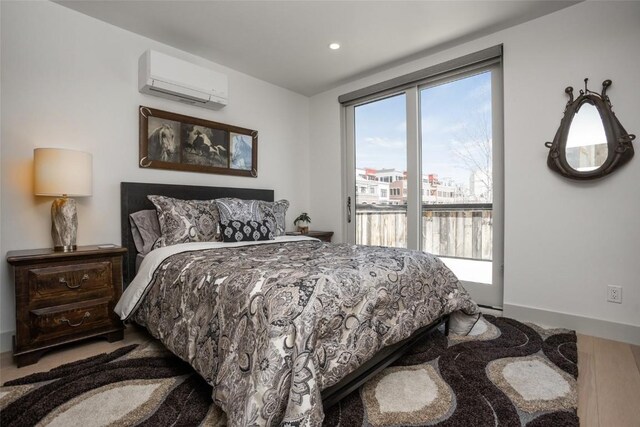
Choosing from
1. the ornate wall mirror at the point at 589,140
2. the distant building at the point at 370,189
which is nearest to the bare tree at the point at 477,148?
the ornate wall mirror at the point at 589,140

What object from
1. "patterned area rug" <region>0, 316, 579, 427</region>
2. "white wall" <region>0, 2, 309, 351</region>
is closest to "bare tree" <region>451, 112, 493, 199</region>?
"patterned area rug" <region>0, 316, 579, 427</region>

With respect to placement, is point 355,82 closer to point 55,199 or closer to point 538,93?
point 538,93

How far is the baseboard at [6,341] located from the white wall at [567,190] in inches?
A: 148

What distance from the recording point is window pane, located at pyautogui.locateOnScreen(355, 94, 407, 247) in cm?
360

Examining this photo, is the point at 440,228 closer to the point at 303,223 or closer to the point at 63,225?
the point at 303,223

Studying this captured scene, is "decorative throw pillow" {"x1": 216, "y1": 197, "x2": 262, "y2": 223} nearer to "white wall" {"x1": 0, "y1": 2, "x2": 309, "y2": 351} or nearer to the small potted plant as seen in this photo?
"white wall" {"x1": 0, "y1": 2, "x2": 309, "y2": 351}

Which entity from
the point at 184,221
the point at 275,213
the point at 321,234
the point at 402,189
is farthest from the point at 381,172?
the point at 184,221

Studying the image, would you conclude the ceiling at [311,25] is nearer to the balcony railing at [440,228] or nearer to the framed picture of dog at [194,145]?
the framed picture of dog at [194,145]

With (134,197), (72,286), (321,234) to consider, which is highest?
(134,197)

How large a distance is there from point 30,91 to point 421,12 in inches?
116

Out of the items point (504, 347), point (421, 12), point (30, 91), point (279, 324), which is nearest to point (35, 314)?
point (30, 91)

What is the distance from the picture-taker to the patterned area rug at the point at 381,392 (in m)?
1.38

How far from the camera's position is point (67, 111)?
2.42m

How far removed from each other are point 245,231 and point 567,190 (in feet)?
8.40
